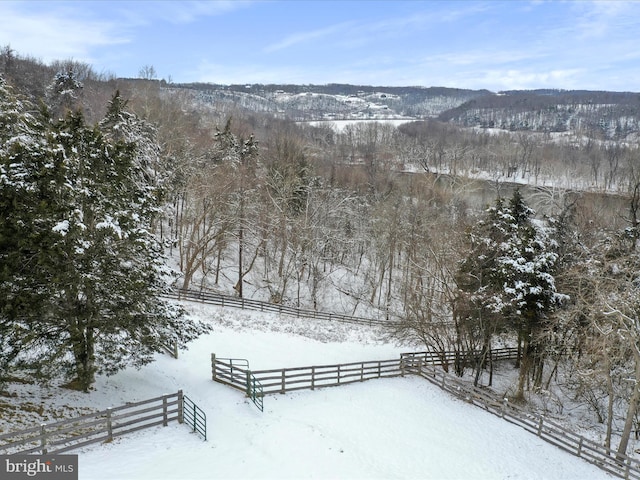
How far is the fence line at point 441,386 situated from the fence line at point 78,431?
336 cm

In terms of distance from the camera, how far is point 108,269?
12953 millimetres

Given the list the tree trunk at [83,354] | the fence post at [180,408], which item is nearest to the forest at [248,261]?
the tree trunk at [83,354]

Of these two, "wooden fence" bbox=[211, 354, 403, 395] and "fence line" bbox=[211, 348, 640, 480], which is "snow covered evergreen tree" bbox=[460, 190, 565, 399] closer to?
"fence line" bbox=[211, 348, 640, 480]

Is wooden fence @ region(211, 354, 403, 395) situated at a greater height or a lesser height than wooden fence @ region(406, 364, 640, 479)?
greater

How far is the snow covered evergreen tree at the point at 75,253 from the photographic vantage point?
448 inches

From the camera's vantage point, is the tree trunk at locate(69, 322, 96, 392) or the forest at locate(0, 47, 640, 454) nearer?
the forest at locate(0, 47, 640, 454)

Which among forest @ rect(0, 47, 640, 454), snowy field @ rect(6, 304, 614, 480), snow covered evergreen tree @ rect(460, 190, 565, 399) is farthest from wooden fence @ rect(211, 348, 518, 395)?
snow covered evergreen tree @ rect(460, 190, 565, 399)

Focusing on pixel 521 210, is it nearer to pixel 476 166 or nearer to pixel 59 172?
pixel 59 172

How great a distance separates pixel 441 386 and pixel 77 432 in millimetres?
14417

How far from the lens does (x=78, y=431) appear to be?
11.7 m

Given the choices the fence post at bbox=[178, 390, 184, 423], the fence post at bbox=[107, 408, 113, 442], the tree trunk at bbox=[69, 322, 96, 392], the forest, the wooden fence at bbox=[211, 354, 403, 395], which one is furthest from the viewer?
the wooden fence at bbox=[211, 354, 403, 395]

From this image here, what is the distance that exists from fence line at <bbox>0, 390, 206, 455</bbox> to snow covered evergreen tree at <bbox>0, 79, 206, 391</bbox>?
1866 millimetres
